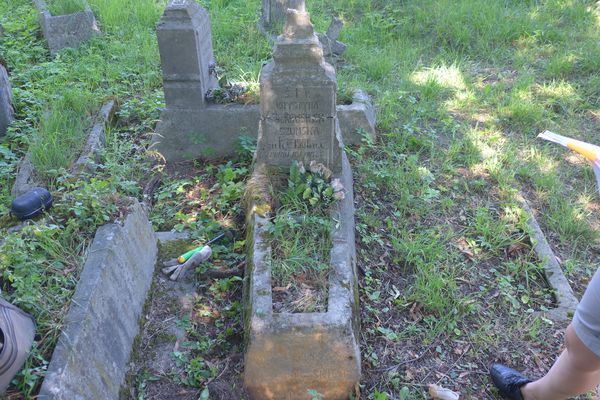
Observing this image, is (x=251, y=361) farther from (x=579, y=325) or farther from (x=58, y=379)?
(x=579, y=325)

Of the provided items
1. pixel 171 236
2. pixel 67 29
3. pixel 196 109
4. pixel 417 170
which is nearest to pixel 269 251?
pixel 171 236

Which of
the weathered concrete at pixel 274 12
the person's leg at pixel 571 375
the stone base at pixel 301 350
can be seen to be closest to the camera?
the person's leg at pixel 571 375

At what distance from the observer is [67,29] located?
6.34 metres

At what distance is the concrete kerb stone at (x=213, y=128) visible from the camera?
468 centimetres

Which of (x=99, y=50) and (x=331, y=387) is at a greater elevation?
(x=99, y=50)

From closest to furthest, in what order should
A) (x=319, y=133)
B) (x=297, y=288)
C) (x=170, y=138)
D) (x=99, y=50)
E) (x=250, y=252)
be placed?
(x=297, y=288) < (x=250, y=252) < (x=319, y=133) < (x=170, y=138) < (x=99, y=50)

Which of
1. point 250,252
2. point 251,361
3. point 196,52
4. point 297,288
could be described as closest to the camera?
point 251,361

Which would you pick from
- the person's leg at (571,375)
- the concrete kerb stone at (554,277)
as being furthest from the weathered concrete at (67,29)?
the person's leg at (571,375)

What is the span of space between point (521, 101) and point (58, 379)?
4861 mm

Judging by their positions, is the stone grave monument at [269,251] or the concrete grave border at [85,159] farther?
the concrete grave border at [85,159]

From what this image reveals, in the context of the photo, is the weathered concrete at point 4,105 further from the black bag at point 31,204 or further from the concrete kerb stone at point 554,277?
the concrete kerb stone at point 554,277

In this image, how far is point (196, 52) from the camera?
14.4ft

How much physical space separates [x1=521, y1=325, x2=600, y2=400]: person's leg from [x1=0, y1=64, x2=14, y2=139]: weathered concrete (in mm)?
4513

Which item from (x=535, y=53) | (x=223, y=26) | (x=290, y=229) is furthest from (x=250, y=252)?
(x=535, y=53)
